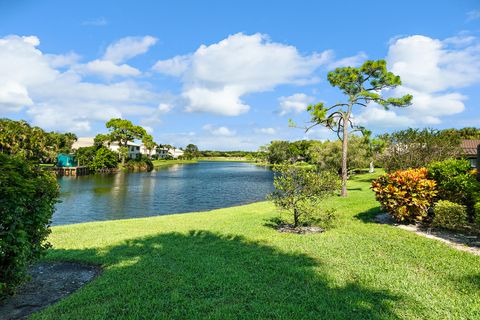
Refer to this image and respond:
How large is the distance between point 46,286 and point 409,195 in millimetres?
11164

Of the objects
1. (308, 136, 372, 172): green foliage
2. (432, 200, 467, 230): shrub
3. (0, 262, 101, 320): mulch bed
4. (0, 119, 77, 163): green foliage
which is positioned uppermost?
(0, 119, 77, 163): green foliage

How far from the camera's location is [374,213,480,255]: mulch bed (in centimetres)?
822

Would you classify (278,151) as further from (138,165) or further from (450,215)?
(450,215)

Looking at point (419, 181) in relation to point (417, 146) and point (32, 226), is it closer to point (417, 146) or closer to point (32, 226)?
A: point (32, 226)

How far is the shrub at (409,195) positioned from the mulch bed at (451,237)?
0.37 m

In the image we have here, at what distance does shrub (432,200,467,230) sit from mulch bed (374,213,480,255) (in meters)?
0.29

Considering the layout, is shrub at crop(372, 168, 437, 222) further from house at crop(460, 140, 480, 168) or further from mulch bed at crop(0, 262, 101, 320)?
house at crop(460, 140, 480, 168)

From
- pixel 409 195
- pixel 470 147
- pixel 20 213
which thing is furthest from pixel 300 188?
pixel 470 147

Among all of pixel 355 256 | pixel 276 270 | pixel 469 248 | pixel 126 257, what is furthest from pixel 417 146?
pixel 126 257

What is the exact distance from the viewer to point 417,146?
75.7 feet

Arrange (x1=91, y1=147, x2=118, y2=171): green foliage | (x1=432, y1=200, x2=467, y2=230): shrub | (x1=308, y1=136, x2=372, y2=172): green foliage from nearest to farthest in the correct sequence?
(x1=432, y1=200, x2=467, y2=230): shrub < (x1=308, y1=136, x2=372, y2=172): green foliage < (x1=91, y1=147, x2=118, y2=171): green foliage

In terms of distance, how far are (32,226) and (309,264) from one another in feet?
18.8

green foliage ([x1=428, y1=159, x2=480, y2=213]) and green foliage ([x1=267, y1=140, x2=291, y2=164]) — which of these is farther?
green foliage ([x1=267, y1=140, x2=291, y2=164])

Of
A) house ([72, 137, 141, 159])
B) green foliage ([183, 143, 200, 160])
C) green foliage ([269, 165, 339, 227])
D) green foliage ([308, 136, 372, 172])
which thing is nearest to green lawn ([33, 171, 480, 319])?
green foliage ([269, 165, 339, 227])
